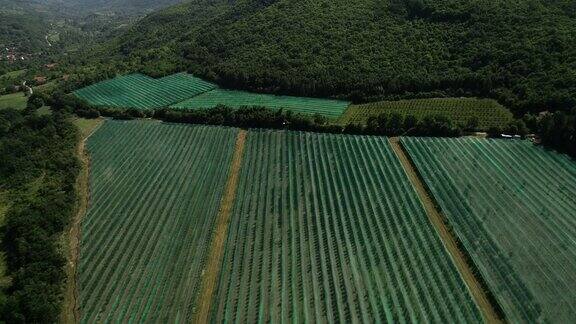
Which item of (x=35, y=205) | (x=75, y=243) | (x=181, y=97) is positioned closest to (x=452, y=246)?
(x=75, y=243)

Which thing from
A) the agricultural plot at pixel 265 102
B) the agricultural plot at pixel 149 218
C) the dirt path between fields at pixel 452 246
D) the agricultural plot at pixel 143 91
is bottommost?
the agricultural plot at pixel 143 91

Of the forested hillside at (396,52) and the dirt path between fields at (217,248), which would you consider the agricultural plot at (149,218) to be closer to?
the dirt path between fields at (217,248)

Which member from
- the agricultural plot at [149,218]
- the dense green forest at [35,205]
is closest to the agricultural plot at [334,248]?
the agricultural plot at [149,218]

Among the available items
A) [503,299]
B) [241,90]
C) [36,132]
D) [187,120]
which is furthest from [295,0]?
[503,299]

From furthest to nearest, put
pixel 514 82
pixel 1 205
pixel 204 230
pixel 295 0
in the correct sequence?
pixel 295 0
pixel 514 82
pixel 1 205
pixel 204 230

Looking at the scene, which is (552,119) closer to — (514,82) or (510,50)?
(514,82)

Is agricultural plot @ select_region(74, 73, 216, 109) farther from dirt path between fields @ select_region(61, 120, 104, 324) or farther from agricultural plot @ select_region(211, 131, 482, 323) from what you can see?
agricultural plot @ select_region(211, 131, 482, 323)
